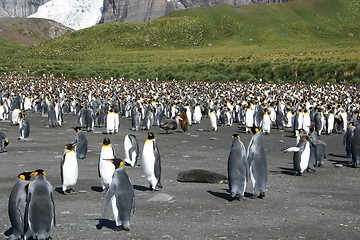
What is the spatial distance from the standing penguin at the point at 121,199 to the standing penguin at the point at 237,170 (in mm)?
2292

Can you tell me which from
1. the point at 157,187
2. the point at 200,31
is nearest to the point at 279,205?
the point at 157,187

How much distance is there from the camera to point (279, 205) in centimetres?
859

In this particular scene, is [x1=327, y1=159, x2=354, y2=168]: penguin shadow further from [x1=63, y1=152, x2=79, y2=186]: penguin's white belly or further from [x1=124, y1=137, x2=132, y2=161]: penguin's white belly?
[x1=63, y1=152, x2=79, y2=186]: penguin's white belly

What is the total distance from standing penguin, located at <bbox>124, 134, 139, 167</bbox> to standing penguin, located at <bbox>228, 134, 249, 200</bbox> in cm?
362

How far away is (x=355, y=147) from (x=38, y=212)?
8.70 metres

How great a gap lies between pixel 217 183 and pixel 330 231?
134 inches

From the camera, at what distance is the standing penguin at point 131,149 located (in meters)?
11.8

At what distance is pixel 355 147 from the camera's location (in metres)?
12.4

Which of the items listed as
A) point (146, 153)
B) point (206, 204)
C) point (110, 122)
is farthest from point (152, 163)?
point (110, 122)

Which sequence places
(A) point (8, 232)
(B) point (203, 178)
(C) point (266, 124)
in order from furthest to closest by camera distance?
(C) point (266, 124)
(B) point (203, 178)
(A) point (8, 232)

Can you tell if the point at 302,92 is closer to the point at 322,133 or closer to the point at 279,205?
the point at 322,133

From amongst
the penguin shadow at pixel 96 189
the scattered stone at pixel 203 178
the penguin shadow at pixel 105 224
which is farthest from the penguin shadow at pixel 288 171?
the penguin shadow at pixel 105 224

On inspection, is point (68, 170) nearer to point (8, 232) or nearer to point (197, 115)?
point (8, 232)

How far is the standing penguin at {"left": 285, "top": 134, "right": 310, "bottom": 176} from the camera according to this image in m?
11.0
